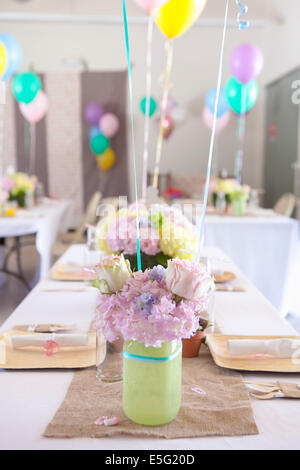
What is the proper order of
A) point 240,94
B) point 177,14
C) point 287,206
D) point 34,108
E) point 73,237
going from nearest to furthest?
1. point 177,14
2. point 73,237
3. point 287,206
4. point 240,94
5. point 34,108

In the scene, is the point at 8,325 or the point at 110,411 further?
the point at 8,325

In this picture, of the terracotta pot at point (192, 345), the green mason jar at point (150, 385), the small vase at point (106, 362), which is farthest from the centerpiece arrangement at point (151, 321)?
the terracotta pot at point (192, 345)

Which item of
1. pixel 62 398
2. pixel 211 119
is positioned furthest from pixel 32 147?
pixel 62 398

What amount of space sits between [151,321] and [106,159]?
7445 millimetres

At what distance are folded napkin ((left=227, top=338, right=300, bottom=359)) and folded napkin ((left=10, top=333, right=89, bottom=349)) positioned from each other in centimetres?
36

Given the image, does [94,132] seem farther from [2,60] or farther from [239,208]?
[239,208]

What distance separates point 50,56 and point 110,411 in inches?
324

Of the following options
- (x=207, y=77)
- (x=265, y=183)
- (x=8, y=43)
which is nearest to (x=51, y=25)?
(x=207, y=77)

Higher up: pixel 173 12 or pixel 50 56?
pixel 50 56

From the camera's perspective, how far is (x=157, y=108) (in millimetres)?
8086

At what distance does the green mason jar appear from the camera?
0.89 meters

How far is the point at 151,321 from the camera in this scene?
0.83 m
